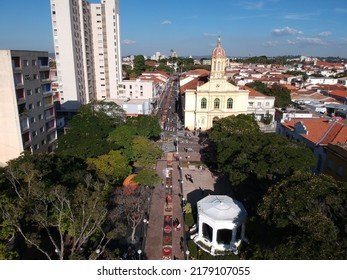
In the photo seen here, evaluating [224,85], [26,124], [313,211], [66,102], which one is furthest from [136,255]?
[66,102]

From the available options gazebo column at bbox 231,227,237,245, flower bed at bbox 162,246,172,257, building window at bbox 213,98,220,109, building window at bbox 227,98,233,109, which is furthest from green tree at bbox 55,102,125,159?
building window at bbox 227,98,233,109

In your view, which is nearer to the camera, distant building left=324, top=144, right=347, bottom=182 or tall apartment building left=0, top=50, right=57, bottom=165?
distant building left=324, top=144, right=347, bottom=182

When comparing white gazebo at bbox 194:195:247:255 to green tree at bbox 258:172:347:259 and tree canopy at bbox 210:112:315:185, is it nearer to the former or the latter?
green tree at bbox 258:172:347:259

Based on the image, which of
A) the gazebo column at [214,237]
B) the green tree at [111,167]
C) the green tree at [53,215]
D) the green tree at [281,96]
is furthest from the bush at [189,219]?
the green tree at [281,96]

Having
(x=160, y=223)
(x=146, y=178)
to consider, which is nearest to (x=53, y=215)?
(x=160, y=223)

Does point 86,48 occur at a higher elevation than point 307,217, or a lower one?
higher

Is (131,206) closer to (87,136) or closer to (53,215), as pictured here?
(53,215)

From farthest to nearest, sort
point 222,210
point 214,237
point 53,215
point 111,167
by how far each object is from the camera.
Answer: point 111,167
point 222,210
point 214,237
point 53,215
